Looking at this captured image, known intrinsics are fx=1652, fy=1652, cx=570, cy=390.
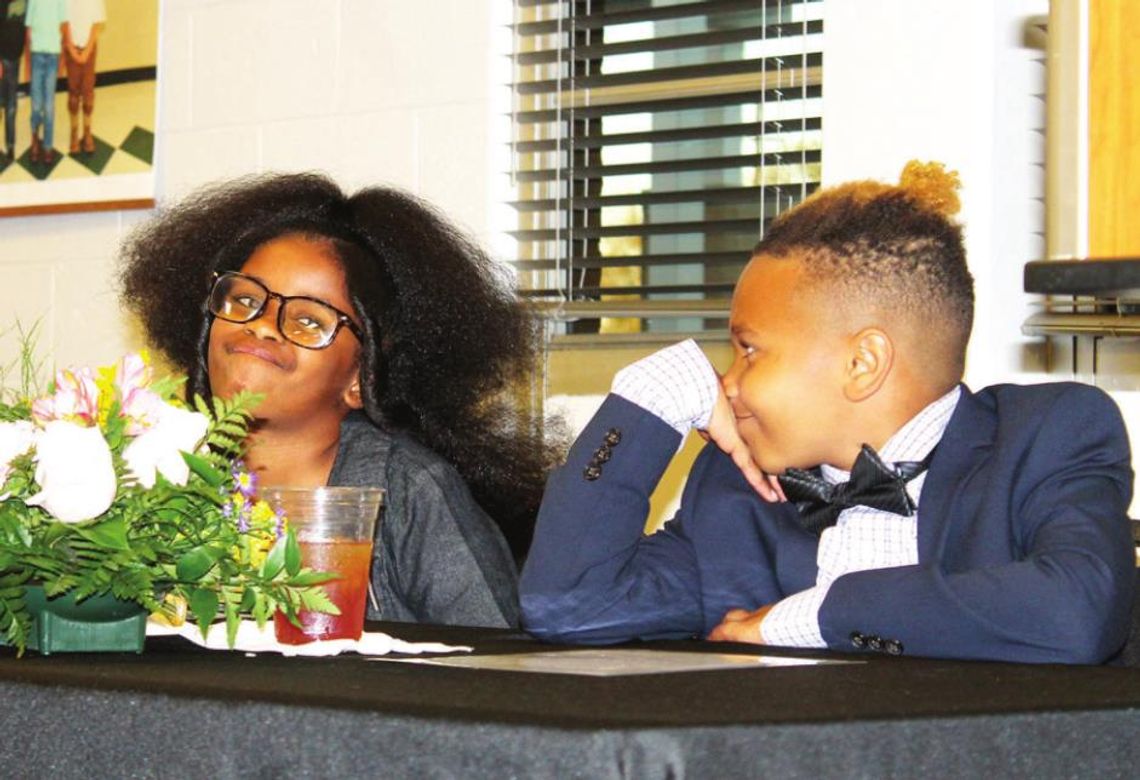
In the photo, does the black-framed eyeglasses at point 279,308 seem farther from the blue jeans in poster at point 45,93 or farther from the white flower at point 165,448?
the blue jeans in poster at point 45,93

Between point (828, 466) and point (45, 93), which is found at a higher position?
point (45, 93)

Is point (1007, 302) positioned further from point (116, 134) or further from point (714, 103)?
point (116, 134)

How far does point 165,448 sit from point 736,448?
0.64m

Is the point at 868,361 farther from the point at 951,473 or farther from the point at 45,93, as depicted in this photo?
the point at 45,93

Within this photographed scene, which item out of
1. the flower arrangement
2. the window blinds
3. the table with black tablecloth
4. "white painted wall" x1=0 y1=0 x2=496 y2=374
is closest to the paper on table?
the table with black tablecloth

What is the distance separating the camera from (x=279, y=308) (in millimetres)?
1903

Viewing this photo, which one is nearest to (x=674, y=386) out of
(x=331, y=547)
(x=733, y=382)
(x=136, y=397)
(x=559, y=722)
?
(x=733, y=382)

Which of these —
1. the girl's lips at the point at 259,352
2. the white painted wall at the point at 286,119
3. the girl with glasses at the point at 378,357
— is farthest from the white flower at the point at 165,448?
the white painted wall at the point at 286,119

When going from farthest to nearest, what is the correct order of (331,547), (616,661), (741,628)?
(741,628)
(331,547)
(616,661)

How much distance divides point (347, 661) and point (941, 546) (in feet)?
1.92

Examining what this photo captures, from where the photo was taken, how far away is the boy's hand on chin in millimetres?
1494

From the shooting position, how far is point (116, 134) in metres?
3.12

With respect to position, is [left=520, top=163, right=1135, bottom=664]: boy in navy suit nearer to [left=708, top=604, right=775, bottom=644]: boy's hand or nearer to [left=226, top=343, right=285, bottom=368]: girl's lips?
[left=708, top=604, right=775, bottom=644]: boy's hand

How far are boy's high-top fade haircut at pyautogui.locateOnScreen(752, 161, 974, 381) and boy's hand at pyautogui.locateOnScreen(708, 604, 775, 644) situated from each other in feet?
1.04
